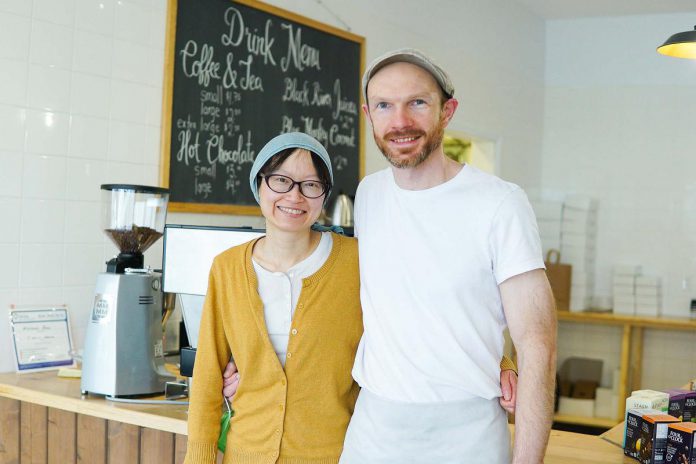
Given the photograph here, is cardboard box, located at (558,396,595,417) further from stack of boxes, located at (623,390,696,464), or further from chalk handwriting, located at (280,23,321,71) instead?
stack of boxes, located at (623,390,696,464)

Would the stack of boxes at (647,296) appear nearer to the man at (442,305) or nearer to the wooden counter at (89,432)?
the wooden counter at (89,432)

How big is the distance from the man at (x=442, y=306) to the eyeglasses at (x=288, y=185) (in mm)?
215

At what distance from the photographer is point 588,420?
231 inches

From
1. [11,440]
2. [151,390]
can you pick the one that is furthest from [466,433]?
[11,440]

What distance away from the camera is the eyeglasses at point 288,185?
1952 millimetres

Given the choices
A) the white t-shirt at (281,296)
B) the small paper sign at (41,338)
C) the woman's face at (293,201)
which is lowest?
the small paper sign at (41,338)

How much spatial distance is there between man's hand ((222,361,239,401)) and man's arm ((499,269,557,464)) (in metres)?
0.67

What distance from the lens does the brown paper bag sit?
5.98 meters

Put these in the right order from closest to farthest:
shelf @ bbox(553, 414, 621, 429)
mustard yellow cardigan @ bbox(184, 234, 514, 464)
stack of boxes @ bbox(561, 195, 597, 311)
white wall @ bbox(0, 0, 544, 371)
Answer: mustard yellow cardigan @ bbox(184, 234, 514, 464) < white wall @ bbox(0, 0, 544, 371) < shelf @ bbox(553, 414, 621, 429) < stack of boxes @ bbox(561, 195, 597, 311)

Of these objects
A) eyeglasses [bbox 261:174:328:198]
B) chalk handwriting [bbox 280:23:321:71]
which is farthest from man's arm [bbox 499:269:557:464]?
chalk handwriting [bbox 280:23:321:71]

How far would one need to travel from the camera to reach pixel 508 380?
1824mm

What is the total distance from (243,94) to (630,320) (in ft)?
10.8

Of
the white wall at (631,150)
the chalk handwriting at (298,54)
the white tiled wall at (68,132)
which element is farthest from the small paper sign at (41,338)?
the white wall at (631,150)

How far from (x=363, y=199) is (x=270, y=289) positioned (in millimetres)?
313
